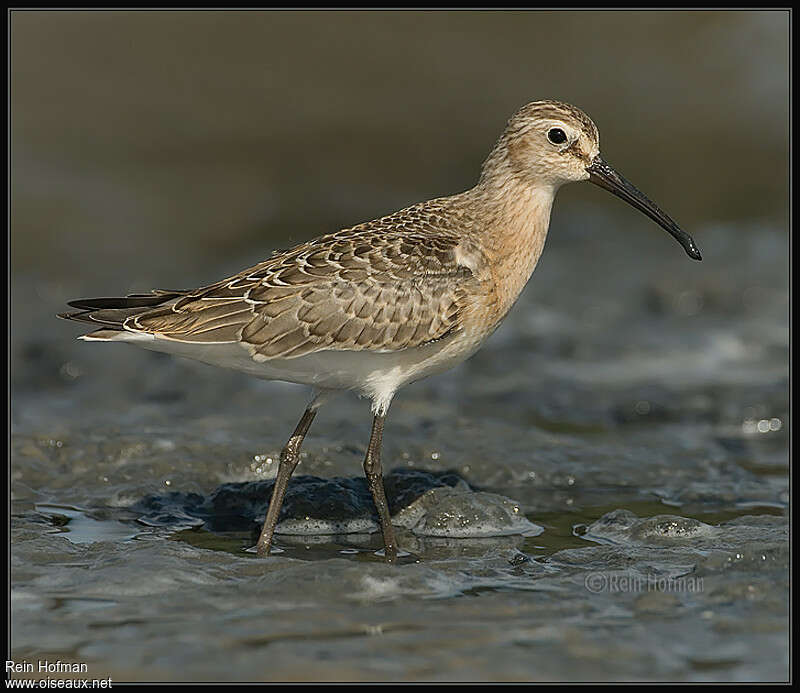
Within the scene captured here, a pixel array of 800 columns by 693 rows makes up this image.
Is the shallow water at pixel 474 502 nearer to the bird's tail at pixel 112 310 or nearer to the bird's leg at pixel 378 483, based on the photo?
the bird's leg at pixel 378 483

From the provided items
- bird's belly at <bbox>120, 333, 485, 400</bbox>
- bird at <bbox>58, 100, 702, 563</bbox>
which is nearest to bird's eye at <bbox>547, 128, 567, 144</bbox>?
bird at <bbox>58, 100, 702, 563</bbox>

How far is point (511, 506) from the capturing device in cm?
827

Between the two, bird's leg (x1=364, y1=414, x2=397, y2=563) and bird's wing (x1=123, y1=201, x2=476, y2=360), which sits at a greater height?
bird's wing (x1=123, y1=201, x2=476, y2=360)

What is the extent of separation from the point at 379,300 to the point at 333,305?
27 centimetres

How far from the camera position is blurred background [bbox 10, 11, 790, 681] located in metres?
6.11

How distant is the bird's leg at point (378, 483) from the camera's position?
24.9ft

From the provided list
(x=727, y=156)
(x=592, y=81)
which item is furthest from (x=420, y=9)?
(x=727, y=156)

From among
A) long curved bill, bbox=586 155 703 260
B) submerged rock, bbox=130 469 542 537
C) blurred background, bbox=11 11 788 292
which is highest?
blurred background, bbox=11 11 788 292

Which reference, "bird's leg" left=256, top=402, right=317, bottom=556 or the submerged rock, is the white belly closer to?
"bird's leg" left=256, top=402, right=317, bottom=556

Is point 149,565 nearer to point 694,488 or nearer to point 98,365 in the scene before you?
point 694,488

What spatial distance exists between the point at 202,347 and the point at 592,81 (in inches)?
424

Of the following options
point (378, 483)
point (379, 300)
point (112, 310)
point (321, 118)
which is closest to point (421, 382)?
point (378, 483)

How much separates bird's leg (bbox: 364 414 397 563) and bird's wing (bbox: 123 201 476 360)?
26.9 inches

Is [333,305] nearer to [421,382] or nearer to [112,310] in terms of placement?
[112,310]
